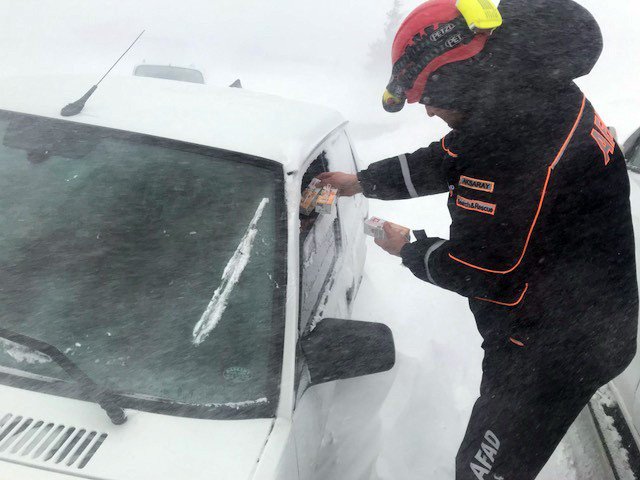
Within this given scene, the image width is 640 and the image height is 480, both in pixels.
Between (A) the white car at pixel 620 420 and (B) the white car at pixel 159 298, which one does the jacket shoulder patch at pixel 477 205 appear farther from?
(A) the white car at pixel 620 420

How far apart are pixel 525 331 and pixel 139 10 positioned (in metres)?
48.2

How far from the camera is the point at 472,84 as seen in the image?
1542 mm

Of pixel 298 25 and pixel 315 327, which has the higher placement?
pixel 315 327

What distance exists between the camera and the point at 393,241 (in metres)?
2.01

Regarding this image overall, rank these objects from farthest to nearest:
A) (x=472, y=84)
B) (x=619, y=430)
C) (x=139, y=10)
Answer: (x=139, y=10) → (x=619, y=430) → (x=472, y=84)

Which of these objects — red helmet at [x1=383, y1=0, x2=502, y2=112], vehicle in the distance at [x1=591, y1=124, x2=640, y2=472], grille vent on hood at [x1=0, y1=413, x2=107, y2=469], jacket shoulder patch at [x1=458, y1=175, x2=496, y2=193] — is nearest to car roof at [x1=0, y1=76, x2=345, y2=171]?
red helmet at [x1=383, y1=0, x2=502, y2=112]

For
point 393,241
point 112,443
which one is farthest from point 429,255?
point 112,443

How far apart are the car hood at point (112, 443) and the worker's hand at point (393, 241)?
0.93 meters

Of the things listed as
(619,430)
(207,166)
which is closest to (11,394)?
(207,166)

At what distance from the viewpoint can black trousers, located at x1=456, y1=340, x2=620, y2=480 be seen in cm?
164

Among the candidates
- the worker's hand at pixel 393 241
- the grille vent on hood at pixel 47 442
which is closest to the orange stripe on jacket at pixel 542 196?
the worker's hand at pixel 393 241

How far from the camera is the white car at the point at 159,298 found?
1.26 meters

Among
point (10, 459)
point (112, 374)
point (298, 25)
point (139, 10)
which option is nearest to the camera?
point (10, 459)

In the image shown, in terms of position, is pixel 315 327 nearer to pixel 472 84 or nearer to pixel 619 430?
pixel 472 84
